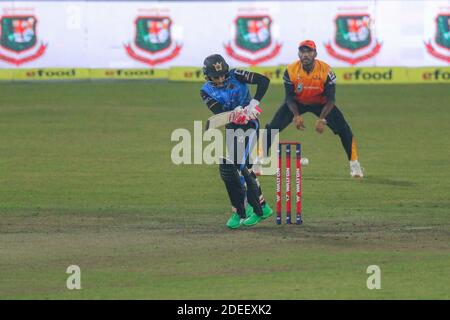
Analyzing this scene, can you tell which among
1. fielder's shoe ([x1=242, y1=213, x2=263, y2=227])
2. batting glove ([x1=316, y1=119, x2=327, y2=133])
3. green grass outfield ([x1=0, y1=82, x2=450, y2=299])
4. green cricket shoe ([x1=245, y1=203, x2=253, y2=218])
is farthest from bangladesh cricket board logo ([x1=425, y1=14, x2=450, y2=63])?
fielder's shoe ([x1=242, y1=213, x2=263, y2=227])

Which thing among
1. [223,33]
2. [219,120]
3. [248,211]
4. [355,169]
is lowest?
[248,211]

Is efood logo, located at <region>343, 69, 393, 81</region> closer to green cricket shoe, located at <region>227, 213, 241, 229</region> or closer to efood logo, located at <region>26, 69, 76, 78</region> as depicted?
efood logo, located at <region>26, 69, 76, 78</region>

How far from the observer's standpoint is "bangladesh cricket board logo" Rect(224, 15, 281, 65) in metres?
40.0

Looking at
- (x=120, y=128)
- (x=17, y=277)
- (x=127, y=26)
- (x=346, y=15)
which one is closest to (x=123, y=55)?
(x=127, y=26)

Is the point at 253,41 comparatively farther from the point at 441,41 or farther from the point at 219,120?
the point at 219,120

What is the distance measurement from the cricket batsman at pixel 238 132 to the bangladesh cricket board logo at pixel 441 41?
23.9 meters

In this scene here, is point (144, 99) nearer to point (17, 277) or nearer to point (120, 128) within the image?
point (120, 128)

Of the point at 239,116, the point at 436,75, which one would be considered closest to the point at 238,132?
the point at 239,116

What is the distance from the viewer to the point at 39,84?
3978cm

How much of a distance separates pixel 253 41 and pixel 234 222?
2513cm

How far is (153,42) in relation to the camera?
4031cm

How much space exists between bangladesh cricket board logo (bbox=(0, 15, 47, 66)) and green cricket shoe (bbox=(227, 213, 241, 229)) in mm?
24874

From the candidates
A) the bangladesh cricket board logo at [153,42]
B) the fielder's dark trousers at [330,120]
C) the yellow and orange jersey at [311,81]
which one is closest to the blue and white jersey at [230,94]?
the yellow and orange jersey at [311,81]

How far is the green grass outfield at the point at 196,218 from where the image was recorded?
1233 centimetres
